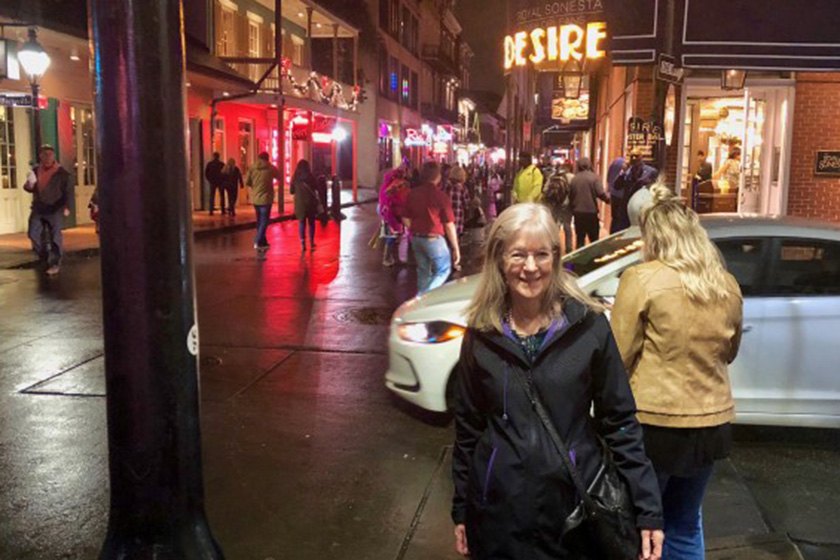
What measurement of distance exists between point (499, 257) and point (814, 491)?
345cm

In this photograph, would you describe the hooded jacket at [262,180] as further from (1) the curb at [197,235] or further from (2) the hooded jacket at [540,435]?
(2) the hooded jacket at [540,435]

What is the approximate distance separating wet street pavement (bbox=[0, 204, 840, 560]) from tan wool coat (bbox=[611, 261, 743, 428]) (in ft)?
4.73

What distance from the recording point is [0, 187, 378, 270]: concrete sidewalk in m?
14.2

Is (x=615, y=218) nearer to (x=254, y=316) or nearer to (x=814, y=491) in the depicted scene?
(x=254, y=316)

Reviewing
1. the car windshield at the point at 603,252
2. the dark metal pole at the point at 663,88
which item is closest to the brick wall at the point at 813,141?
the dark metal pole at the point at 663,88

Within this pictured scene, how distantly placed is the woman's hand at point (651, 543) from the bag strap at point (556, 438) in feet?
0.88

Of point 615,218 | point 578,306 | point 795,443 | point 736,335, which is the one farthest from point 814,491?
point 615,218

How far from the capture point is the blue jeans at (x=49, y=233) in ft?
42.9

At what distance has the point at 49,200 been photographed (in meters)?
12.9

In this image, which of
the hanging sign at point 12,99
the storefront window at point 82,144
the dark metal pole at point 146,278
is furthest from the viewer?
the storefront window at point 82,144

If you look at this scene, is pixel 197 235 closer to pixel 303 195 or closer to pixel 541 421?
pixel 303 195

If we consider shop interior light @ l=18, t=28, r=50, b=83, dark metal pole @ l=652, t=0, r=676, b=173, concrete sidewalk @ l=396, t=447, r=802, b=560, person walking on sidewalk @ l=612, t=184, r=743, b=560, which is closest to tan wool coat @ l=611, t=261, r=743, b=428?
person walking on sidewalk @ l=612, t=184, r=743, b=560

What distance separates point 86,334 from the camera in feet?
29.1

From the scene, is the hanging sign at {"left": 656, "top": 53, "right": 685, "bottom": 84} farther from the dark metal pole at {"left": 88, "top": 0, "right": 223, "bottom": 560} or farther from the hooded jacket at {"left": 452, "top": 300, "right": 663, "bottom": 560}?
the hooded jacket at {"left": 452, "top": 300, "right": 663, "bottom": 560}
